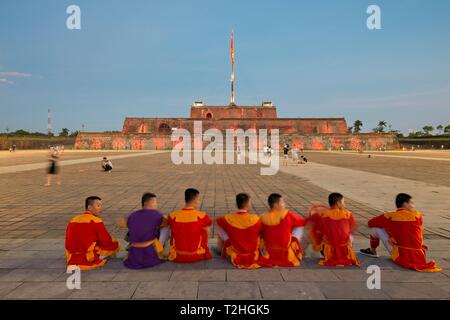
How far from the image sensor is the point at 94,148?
47438 millimetres

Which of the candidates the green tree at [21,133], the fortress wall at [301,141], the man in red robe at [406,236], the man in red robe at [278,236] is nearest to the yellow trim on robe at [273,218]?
the man in red robe at [278,236]

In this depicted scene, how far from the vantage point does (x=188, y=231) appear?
361cm

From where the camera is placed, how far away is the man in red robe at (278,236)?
11.6 feet

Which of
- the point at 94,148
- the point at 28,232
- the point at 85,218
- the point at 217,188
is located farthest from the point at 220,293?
the point at 94,148

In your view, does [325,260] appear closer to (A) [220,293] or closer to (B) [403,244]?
(B) [403,244]

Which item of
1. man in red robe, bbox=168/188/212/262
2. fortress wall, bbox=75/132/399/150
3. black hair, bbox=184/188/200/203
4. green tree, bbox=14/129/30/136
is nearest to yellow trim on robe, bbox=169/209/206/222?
man in red robe, bbox=168/188/212/262

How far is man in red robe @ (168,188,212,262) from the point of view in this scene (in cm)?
361

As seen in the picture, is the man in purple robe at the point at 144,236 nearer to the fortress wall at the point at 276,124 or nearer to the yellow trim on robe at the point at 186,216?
the yellow trim on robe at the point at 186,216

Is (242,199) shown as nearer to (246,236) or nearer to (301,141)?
(246,236)

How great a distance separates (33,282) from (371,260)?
11.6 feet

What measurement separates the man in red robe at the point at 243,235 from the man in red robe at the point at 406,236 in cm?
141

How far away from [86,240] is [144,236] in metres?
0.60

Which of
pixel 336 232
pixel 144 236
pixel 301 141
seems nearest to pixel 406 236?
pixel 336 232

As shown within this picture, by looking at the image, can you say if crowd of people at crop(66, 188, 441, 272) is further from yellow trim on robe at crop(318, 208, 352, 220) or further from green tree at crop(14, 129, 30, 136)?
green tree at crop(14, 129, 30, 136)
